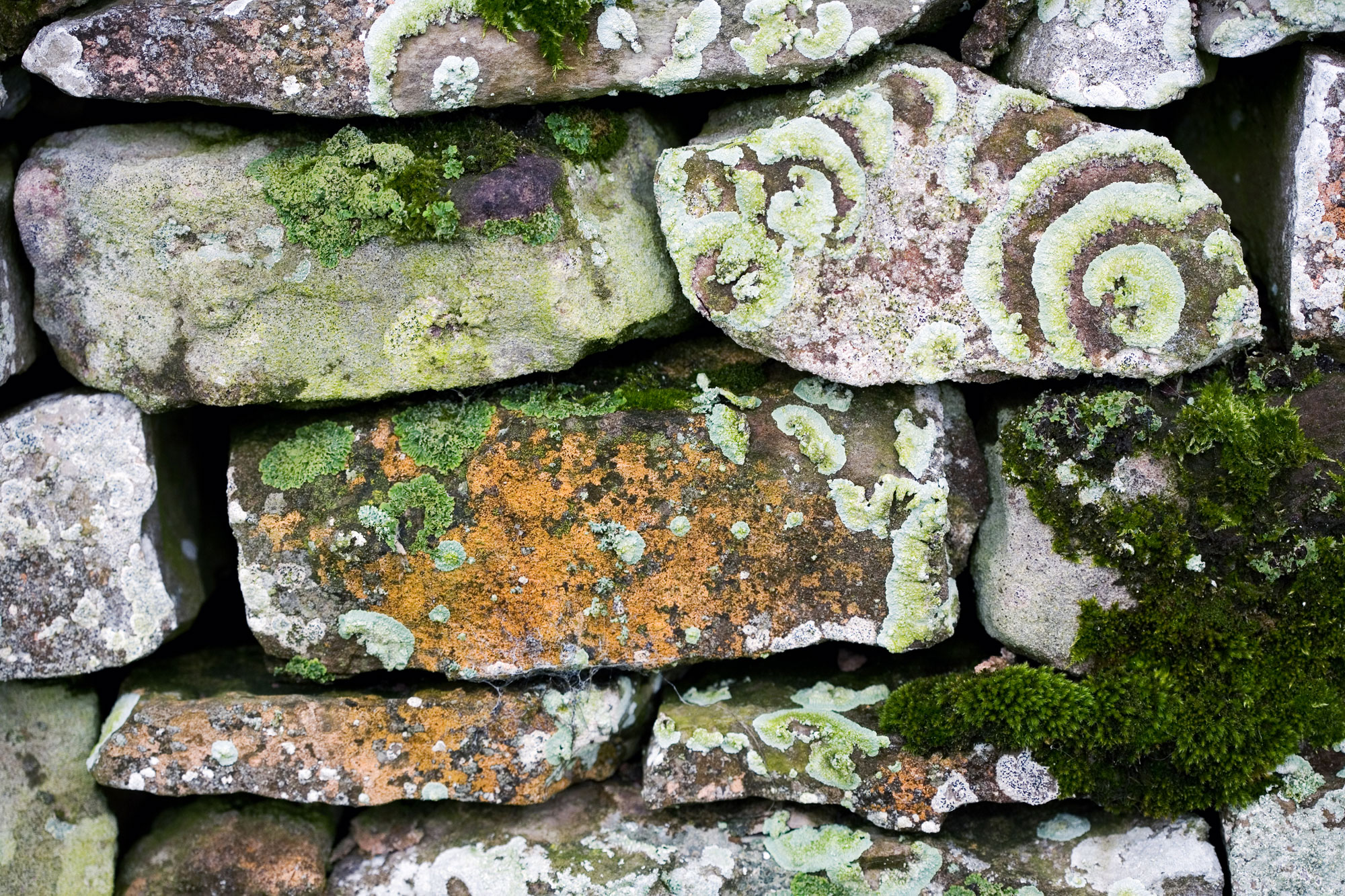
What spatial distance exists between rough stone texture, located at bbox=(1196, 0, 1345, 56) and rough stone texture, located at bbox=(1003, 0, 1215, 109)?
6cm

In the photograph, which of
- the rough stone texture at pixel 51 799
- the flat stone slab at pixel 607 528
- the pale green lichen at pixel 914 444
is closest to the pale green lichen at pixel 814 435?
the flat stone slab at pixel 607 528

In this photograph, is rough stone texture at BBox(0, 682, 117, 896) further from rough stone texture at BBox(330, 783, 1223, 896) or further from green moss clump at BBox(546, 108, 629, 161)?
green moss clump at BBox(546, 108, 629, 161)

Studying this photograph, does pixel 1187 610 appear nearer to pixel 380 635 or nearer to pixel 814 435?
pixel 814 435

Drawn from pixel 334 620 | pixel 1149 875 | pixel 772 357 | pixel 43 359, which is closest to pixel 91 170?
pixel 43 359

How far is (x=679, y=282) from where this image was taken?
11.7 feet

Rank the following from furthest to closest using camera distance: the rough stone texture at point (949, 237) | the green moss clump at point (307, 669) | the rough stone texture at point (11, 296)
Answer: the green moss clump at point (307, 669) < the rough stone texture at point (11, 296) < the rough stone texture at point (949, 237)

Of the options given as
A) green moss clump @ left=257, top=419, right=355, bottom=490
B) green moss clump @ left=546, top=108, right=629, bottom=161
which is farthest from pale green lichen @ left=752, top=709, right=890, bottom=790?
green moss clump @ left=546, top=108, right=629, bottom=161

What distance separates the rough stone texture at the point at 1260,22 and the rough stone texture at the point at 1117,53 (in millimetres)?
64

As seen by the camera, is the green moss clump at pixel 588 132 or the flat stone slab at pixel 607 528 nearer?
the green moss clump at pixel 588 132

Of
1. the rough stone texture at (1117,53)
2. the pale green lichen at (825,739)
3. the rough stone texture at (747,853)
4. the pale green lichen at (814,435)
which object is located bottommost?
the rough stone texture at (747,853)

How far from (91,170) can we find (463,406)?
1.50 meters

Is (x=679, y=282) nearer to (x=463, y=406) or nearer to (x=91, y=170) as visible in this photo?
(x=463, y=406)

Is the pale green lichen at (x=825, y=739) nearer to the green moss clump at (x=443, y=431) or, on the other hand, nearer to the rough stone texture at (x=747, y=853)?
the rough stone texture at (x=747, y=853)

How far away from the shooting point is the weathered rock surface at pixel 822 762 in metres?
3.44
